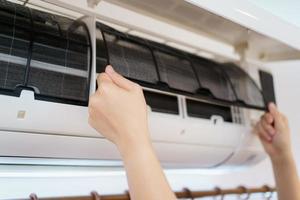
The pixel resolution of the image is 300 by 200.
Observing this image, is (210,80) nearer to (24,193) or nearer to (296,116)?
(24,193)

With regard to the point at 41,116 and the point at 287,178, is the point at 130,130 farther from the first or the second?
the point at 287,178

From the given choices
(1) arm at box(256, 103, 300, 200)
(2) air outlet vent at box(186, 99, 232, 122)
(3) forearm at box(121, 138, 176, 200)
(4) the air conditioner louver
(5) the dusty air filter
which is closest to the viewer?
(3) forearm at box(121, 138, 176, 200)

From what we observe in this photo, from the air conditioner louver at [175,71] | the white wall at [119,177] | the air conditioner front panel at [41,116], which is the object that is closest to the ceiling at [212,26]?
the air conditioner louver at [175,71]

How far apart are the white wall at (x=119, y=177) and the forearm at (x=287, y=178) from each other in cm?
25

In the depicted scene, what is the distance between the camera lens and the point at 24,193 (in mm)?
882

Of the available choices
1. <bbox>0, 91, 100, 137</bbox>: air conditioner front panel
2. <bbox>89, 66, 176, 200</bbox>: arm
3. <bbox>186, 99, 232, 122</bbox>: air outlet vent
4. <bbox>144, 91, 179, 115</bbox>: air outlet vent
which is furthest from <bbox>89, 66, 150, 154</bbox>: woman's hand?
<bbox>186, 99, 232, 122</bbox>: air outlet vent

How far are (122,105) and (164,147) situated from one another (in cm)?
37

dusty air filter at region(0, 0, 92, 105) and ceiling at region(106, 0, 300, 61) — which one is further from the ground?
A: ceiling at region(106, 0, 300, 61)

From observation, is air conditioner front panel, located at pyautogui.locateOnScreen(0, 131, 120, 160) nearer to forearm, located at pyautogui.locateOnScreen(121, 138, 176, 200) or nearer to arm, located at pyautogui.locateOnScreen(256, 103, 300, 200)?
forearm, located at pyautogui.locateOnScreen(121, 138, 176, 200)

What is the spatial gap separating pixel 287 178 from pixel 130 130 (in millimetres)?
729

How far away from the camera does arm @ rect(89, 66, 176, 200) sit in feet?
1.89

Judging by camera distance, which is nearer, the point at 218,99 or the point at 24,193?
the point at 24,193

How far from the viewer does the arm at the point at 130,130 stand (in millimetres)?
575

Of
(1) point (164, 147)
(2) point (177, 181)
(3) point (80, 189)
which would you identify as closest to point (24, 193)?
(3) point (80, 189)
